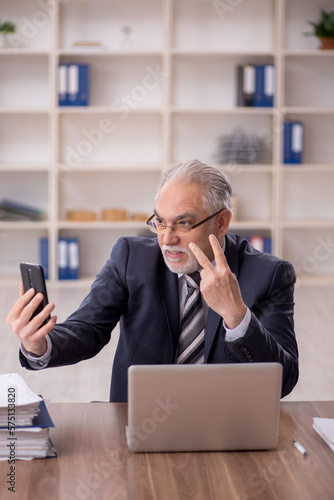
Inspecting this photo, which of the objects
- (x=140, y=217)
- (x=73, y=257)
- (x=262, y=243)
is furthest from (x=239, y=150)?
(x=73, y=257)

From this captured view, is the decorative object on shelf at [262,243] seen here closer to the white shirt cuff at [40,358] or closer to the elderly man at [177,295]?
the elderly man at [177,295]

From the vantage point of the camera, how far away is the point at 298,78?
593cm

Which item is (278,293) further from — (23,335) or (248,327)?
(23,335)

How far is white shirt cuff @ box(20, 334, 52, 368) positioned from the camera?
167 cm

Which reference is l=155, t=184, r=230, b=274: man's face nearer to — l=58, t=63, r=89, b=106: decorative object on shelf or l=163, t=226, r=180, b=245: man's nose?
l=163, t=226, r=180, b=245: man's nose

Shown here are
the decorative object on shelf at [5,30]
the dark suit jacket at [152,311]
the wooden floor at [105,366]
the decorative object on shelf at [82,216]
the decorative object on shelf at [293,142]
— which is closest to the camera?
the dark suit jacket at [152,311]

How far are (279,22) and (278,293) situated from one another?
430 cm

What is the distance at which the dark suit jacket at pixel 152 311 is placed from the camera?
181cm

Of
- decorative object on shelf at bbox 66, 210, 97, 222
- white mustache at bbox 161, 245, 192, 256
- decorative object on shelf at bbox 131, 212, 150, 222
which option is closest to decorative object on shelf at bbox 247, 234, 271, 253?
decorative object on shelf at bbox 131, 212, 150, 222

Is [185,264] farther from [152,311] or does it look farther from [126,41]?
[126,41]

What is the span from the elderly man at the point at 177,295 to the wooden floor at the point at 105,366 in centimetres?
148

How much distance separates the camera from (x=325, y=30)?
18.5 feet

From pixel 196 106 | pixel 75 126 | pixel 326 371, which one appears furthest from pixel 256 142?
pixel 326 371

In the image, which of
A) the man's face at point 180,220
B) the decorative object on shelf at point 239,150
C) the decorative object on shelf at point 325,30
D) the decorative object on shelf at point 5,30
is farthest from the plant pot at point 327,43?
the man's face at point 180,220
